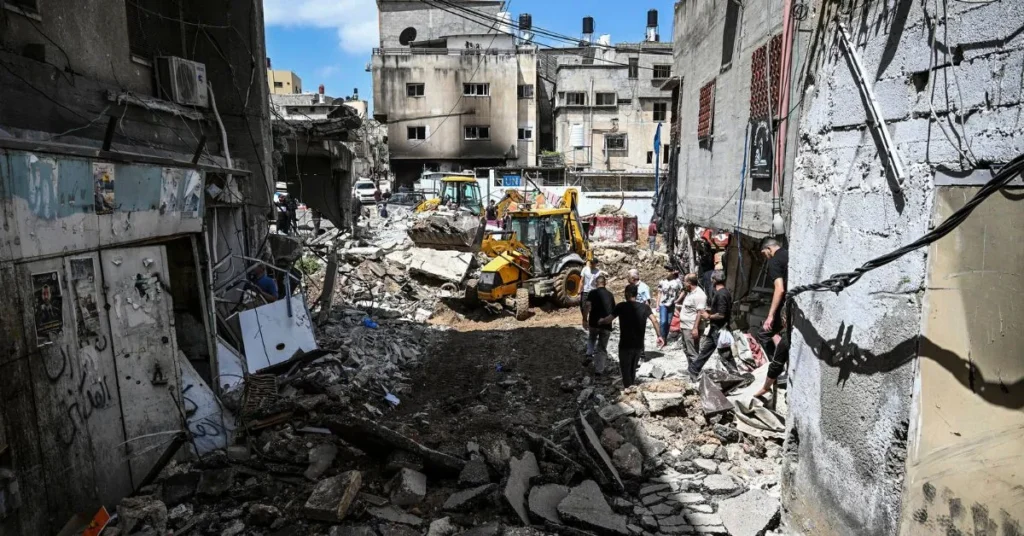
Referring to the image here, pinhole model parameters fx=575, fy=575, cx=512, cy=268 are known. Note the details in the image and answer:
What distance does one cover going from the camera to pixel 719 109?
11102 mm

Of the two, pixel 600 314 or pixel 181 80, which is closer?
pixel 181 80

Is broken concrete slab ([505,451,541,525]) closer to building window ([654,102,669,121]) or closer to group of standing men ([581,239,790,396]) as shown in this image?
group of standing men ([581,239,790,396])

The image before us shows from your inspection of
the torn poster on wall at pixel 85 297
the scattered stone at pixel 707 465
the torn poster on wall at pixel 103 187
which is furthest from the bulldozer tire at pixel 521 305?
the torn poster on wall at pixel 85 297

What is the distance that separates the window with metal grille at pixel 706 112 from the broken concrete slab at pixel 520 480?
8.69 metres

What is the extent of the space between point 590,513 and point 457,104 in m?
34.3

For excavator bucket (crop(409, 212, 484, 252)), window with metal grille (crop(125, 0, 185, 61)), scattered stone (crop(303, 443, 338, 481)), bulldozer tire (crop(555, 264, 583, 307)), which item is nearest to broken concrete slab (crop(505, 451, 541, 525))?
scattered stone (crop(303, 443, 338, 481))

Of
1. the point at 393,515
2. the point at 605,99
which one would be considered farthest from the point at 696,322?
the point at 605,99

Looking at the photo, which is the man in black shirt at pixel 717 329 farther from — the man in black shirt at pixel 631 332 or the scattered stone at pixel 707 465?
the scattered stone at pixel 707 465

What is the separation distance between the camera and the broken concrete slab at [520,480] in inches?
174

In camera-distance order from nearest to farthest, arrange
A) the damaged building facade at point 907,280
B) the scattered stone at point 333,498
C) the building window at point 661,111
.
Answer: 1. the damaged building facade at point 907,280
2. the scattered stone at point 333,498
3. the building window at point 661,111

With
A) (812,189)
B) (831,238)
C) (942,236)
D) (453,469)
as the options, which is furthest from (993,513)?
(453,469)

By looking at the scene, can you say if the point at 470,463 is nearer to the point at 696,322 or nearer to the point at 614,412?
the point at 614,412

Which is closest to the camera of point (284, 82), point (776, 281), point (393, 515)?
point (393, 515)

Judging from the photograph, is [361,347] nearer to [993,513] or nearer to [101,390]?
[101,390]
